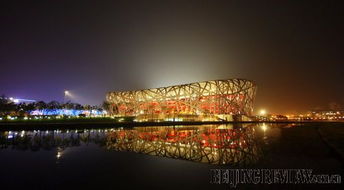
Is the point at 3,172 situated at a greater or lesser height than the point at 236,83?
lesser

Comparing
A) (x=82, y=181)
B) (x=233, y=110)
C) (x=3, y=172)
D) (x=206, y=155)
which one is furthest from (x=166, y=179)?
(x=233, y=110)

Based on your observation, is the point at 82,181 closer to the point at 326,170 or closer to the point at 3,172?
the point at 3,172

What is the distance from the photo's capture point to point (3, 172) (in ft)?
23.8

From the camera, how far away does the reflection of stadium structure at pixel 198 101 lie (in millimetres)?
69812

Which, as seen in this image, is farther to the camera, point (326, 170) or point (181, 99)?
point (181, 99)

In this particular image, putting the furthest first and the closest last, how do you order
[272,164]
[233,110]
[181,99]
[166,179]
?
[181,99]
[233,110]
[272,164]
[166,179]

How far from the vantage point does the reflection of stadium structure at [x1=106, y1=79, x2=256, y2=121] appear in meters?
69.8

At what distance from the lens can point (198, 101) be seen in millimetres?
78000

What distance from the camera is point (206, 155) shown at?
10.4 m

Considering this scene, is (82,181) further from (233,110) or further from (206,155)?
(233,110)

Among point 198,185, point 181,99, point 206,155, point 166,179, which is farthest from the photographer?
point 181,99

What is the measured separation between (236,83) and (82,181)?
68.6 m

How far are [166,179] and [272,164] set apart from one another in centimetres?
428

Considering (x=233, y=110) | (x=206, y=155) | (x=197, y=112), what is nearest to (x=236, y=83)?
(x=233, y=110)
